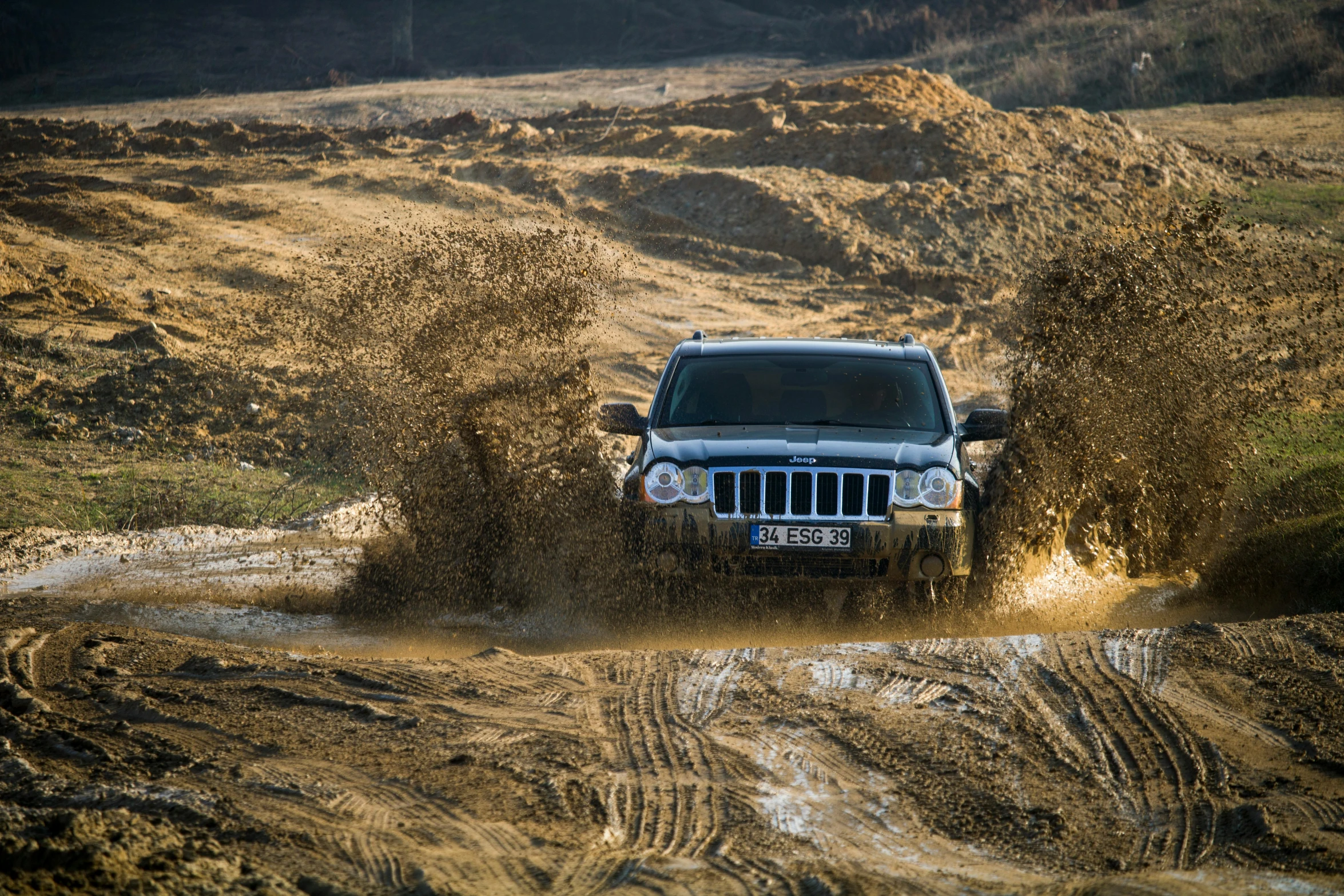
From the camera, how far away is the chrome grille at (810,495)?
20.4 feet

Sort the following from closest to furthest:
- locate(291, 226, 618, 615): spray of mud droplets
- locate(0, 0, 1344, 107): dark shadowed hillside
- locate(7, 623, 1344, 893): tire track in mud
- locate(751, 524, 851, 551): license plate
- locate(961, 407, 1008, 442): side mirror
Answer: locate(7, 623, 1344, 893): tire track in mud, locate(751, 524, 851, 551): license plate, locate(961, 407, 1008, 442): side mirror, locate(291, 226, 618, 615): spray of mud droplets, locate(0, 0, 1344, 107): dark shadowed hillside

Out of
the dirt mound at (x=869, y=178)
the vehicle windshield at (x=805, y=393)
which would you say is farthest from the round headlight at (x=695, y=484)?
the dirt mound at (x=869, y=178)

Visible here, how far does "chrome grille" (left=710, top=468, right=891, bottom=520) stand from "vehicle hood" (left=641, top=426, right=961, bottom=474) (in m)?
0.05

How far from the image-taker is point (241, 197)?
67.7 ft

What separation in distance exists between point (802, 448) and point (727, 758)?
232cm

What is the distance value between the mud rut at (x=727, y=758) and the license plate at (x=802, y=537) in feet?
2.08

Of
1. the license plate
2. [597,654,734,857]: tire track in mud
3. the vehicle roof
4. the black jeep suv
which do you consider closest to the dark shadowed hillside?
the vehicle roof

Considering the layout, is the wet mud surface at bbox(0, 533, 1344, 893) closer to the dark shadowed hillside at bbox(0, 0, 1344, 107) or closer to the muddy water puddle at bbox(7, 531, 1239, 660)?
the muddy water puddle at bbox(7, 531, 1239, 660)

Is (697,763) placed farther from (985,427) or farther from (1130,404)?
(1130,404)

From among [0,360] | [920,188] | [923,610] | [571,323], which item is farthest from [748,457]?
[920,188]

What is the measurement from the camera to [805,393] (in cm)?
739

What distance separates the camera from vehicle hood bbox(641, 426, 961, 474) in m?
6.26

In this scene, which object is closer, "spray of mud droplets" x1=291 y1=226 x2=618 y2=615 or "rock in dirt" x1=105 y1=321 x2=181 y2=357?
"spray of mud droplets" x1=291 y1=226 x2=618 y2=615

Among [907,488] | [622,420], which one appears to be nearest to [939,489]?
[907,488]
